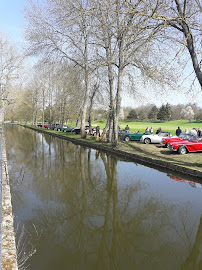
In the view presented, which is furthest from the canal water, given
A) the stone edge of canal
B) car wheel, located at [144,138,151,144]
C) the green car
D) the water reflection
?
the green car

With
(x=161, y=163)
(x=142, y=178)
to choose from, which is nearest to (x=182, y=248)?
(x=142, y=178)

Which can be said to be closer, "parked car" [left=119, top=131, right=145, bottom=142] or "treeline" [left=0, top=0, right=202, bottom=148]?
"treeline" [left=0, top=0, right=202, bottom=148]

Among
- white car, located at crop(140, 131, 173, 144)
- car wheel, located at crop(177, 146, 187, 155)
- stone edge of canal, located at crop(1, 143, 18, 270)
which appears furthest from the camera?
white car, located at crop(140, 131, 173, 144)

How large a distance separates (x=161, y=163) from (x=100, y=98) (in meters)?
24.7

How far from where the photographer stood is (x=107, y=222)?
5574mm

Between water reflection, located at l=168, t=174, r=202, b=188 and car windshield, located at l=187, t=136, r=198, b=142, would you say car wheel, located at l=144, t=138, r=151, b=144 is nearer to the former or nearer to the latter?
car windshield, located at l=187, t=136, r=198, b=142

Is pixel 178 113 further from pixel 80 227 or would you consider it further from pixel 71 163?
pixel 80 227

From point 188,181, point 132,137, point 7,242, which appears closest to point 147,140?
point 132,137

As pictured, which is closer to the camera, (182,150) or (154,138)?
(182,150)

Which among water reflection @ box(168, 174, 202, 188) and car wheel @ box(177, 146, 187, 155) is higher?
car wheel @ box(177, 146, 187, 155)

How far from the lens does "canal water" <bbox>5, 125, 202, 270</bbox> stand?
162 inches

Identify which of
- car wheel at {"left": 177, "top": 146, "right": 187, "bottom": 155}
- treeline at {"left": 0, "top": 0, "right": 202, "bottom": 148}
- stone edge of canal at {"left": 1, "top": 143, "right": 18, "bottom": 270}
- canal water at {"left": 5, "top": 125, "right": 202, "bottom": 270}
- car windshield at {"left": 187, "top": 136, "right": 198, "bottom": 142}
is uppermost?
treeline at {"left": 0, "top": 0, "right": 202, "bottom": 148}

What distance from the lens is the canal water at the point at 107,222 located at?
13.5 feet

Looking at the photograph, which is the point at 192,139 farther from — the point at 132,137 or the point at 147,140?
the point at 132,137
